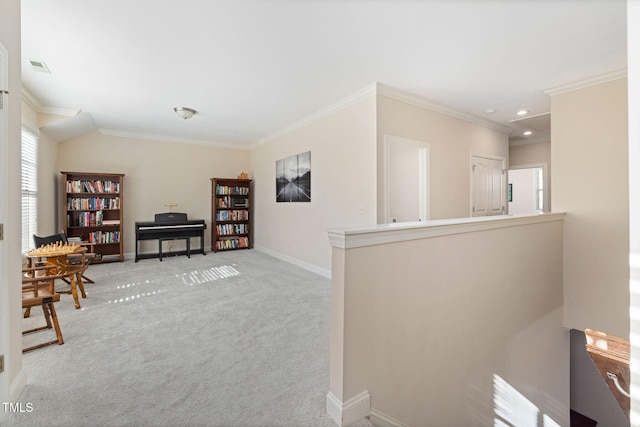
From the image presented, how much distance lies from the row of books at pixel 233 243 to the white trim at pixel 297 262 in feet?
1.02

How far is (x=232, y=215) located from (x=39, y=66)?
4.10m

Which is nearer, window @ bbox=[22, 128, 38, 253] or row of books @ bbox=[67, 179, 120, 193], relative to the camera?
window @ bbox=[22, 128, 38, 253]

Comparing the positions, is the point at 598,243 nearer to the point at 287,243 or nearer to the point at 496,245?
the point at 496,245

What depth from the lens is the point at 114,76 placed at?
3.10 meters

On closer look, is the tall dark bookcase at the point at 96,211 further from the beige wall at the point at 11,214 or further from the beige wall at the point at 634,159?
the beige wall at the point at 634,159

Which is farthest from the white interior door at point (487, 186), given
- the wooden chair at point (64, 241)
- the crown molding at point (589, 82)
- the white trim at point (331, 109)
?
the wooden chair at point (64, 241)

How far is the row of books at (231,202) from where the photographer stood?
6473mm

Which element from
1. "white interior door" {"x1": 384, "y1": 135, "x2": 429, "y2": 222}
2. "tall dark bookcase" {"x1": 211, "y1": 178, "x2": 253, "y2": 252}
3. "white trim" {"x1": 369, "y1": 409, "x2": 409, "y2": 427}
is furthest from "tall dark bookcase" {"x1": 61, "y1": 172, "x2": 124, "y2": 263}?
"white trim" {"x1": 369, "y1": 409, "x2": 409, "y2": 427}

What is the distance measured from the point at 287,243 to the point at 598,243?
14.6ft

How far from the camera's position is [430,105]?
12.9 ft

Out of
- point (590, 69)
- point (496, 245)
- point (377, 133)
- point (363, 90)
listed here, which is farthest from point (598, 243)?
point (363, 90)

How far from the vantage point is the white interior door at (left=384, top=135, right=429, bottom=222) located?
392 centimetres

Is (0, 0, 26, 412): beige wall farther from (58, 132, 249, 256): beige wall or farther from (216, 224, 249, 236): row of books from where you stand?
(216, 224, 249, 236): row of books

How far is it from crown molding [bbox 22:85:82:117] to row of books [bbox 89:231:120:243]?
2.14m
